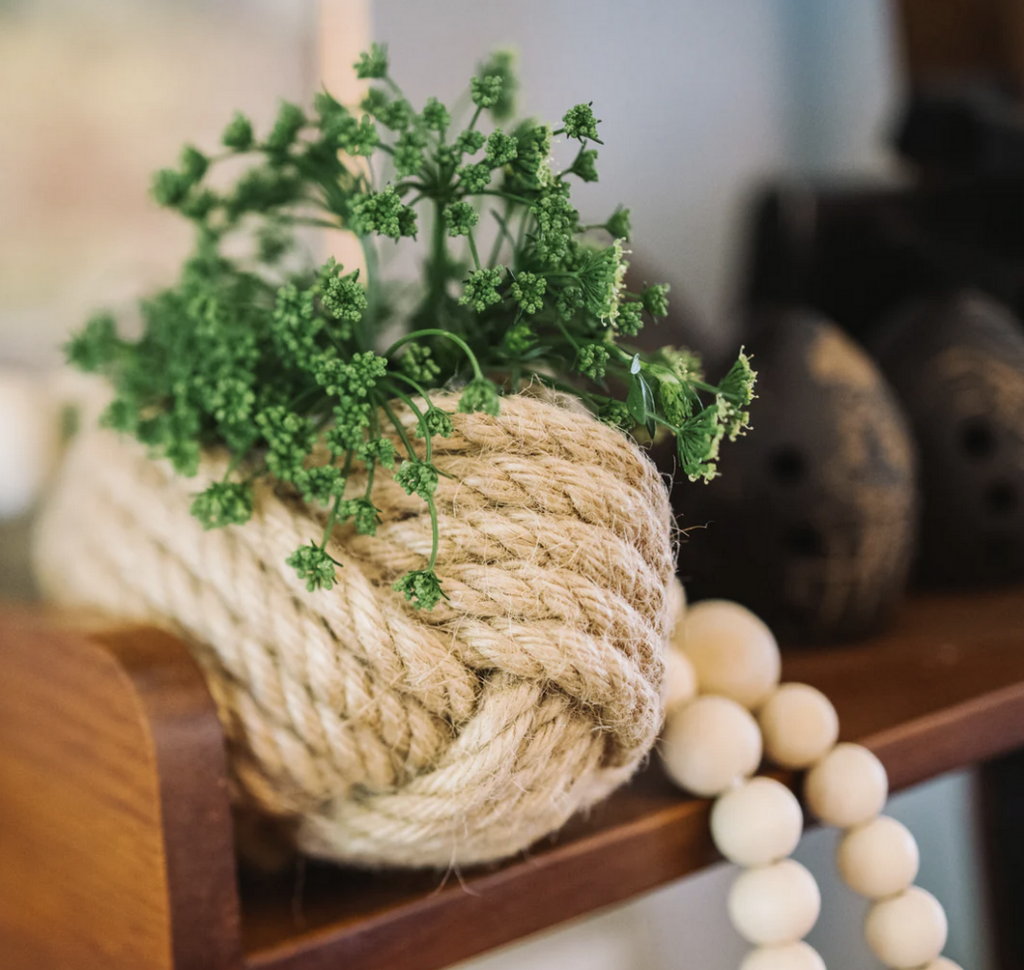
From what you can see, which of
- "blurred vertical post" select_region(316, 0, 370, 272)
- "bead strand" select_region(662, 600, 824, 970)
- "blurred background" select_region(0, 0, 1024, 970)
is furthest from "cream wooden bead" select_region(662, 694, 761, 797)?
"blurred vertical post" select_region(316, 0, 370, 272)

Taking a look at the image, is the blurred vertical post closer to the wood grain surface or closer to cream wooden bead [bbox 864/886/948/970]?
the wood grain surface

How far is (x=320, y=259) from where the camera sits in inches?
24.4

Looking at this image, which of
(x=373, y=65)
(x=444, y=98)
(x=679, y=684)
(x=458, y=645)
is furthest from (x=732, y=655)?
(x=444, y=98)

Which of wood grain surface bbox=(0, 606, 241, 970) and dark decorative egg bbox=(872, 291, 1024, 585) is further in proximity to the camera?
dark decorative egg bbox=(872, 291, 1024, 585)

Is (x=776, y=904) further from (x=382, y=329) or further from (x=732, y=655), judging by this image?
(x=382, y=329)

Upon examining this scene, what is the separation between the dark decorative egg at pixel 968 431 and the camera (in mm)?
576

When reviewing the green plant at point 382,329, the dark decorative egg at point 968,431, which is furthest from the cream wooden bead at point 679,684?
the dark decorative egg at point 968,431

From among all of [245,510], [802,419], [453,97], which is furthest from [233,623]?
[453,97]

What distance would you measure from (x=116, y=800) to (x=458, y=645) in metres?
0.11

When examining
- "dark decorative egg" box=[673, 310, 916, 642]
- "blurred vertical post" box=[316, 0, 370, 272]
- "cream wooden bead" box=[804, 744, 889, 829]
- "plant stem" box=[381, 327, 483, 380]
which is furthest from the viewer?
"blurred vertical post" box=[316, 0, 370, 272]

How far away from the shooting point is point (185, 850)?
0.27m

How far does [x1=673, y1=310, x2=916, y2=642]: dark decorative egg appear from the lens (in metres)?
0.49

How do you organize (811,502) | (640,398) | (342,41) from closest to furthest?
(640,398), (811,502), (342,41)

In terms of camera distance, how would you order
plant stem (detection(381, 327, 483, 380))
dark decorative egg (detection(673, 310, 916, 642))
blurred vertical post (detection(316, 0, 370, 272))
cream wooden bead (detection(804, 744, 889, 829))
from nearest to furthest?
plant stem (detection(381, 327, 483, 380)), cream wooden bead (detection(804, 744, 889, 829)), dark decorative egg (detection(673, 310, 916, 642)), blurred vertical post (detection(316, 0, 370, 272))
